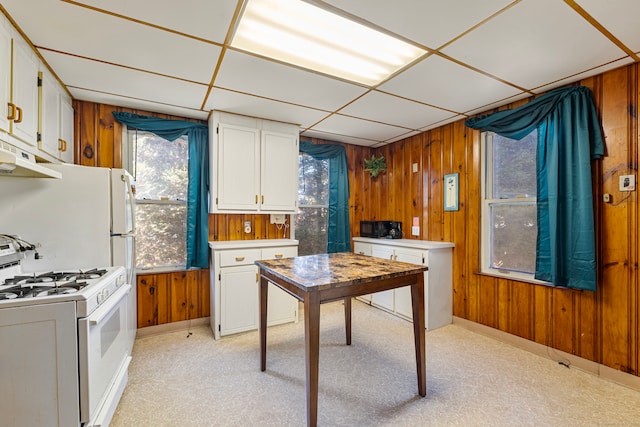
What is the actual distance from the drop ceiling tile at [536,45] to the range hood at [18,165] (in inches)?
97.8

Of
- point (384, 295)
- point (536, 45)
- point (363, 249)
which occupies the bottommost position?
point (384, 295)

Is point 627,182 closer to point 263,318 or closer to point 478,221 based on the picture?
point 478,221

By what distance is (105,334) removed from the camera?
5.21 ft

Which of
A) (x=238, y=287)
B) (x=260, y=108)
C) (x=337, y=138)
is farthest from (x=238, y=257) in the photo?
(x=337, y=138)

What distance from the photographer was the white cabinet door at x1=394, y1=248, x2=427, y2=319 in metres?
3.16

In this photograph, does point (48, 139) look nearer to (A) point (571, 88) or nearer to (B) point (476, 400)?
(B) point (476, 400)

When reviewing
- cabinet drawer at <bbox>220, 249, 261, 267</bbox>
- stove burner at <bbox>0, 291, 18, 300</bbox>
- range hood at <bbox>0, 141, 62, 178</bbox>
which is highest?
range hood at <bbox>0, 141, 62, 178</bbox>

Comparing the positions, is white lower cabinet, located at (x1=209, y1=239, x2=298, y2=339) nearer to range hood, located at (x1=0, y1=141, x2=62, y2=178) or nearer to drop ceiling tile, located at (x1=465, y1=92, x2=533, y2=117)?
range hood, located at (x1=0, y1=141, x2=62, y2=178)

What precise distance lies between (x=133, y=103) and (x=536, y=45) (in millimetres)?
3350

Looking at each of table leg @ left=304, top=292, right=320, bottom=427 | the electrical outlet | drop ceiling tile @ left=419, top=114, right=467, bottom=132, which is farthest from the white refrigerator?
drop ceiling tile @ left=419, top=114, right=467, bottom=132

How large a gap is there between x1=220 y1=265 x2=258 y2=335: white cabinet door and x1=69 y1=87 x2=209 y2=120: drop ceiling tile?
1702 millimetres

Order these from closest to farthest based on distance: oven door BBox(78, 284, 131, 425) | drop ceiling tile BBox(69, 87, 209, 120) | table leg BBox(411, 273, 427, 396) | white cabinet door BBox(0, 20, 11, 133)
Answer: oven door BBox(78, 284, 131, 425), white cabinet door BBox(0, 20, 11, 133), table leg BBox(411, 273, 427, 396), drop ceiling tile BBox(69, 87, 209, 120)

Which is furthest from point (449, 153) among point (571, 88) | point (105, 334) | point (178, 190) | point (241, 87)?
point (105, 334)

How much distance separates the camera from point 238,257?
292 centimetres
